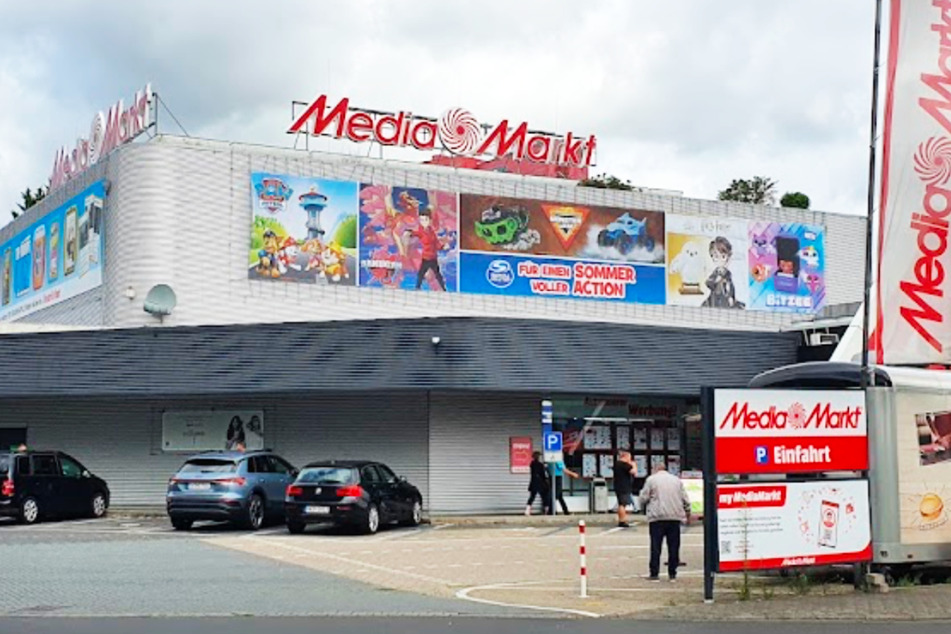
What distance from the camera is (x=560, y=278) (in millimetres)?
41750

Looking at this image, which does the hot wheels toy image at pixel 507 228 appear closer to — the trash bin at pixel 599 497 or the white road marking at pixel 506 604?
the trash bin at pixel 599 497

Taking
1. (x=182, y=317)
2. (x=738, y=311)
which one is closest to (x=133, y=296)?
(x=182, y=317)

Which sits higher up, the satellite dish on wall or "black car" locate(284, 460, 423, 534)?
the satellite dish on wall

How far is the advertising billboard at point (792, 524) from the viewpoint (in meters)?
15.7

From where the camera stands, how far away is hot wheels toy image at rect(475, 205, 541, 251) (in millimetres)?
40906

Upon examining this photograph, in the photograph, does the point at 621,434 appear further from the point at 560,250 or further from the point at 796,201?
the point at 796,201

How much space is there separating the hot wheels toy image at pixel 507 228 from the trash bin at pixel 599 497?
33.4 ft

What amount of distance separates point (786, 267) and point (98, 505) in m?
24.6

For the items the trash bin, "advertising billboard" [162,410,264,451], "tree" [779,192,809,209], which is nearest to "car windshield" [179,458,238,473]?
"advertising billboard" [162,410,264,451]

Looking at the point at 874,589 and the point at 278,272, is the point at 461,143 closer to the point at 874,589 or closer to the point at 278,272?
the point at 278,272

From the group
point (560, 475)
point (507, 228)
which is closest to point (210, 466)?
point (560, 475)

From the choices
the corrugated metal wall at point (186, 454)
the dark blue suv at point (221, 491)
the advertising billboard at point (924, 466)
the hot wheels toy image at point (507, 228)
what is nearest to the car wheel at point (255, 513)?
the dark blue suv at point (221, 491)

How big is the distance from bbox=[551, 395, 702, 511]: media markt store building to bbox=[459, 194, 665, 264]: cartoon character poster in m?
8.37

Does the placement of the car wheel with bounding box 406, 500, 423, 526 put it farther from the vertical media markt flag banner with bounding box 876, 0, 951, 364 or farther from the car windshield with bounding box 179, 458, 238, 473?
the vertical media markt flag banner with bounding box 876, 0, 951, 364
